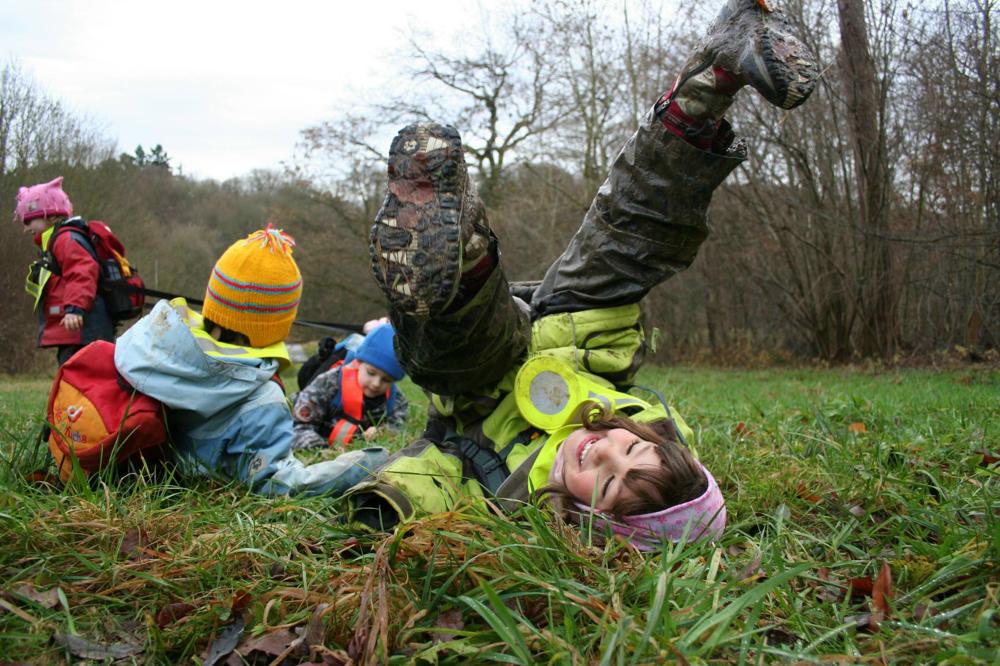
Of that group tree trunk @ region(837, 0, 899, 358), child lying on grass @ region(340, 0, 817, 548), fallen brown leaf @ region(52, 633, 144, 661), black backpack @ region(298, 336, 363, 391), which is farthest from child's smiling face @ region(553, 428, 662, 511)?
tree trunk @ region(837, 0, 899, 358)

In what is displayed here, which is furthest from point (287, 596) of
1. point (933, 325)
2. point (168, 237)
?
point (168, 237)

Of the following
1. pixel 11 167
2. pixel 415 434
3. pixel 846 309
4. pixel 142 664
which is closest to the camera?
pixel 142 664

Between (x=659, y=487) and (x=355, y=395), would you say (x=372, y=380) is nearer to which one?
(x=355, y=395)

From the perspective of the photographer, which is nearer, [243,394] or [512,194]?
[243,394]

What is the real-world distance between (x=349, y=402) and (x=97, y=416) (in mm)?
2541

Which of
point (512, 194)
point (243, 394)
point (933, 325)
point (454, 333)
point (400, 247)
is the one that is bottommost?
point (933, 325)

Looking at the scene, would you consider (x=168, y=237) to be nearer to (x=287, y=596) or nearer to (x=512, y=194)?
(x=512, y=194)

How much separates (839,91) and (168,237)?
1755 centimetres

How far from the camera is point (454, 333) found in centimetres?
215

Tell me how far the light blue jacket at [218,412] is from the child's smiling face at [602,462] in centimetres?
80

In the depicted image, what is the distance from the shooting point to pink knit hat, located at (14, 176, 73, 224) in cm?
580

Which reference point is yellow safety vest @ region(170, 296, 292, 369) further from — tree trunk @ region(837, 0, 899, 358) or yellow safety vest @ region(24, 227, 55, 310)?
Answer: tree trunk @ region(837, 0, 899, 358)

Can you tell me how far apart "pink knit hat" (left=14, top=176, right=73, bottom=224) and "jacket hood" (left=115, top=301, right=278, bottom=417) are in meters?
4.05

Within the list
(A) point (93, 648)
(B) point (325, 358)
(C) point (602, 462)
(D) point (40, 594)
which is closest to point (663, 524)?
(C) point (602, 462)
